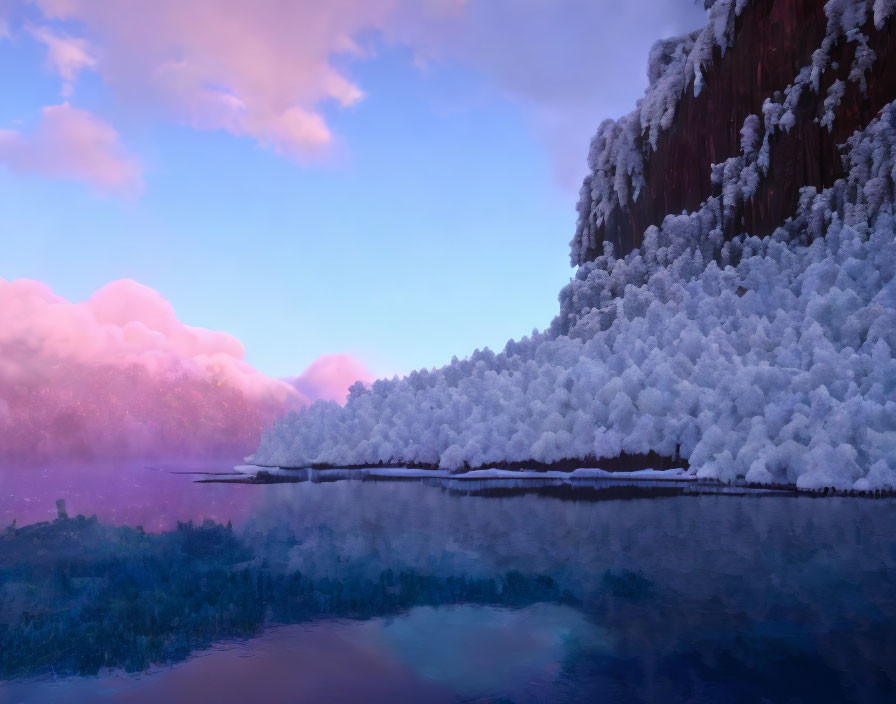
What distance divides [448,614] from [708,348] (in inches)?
3555

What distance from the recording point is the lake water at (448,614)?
19.9m

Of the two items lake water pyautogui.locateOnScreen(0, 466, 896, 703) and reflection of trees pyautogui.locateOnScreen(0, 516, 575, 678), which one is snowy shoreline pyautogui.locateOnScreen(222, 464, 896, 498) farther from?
reflection of trees pyautogui.locateOnScreen(0, 516, 575, 678)

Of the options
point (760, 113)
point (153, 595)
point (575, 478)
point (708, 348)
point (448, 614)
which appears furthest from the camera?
point (760, 113)

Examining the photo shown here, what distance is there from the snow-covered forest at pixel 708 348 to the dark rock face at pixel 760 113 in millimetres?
1961

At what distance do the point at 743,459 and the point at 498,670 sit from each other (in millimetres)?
69833

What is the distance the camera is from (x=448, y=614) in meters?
27.2

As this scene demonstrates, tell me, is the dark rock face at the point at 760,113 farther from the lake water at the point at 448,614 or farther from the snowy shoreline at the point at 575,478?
the lake water at the point at 448,614

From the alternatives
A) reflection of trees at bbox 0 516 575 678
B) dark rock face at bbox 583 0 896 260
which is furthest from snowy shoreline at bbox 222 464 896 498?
reflection of trees at bbox 0 516 575 678

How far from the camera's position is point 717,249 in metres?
132

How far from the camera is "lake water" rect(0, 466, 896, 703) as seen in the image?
784 inches

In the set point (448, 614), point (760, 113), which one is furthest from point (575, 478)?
point (448, 614)

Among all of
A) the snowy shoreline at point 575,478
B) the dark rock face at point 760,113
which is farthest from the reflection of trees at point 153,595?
the dark rock face at point 760,113

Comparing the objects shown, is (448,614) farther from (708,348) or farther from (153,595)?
(708,348)

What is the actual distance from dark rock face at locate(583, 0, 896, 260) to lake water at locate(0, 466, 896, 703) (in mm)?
82810
